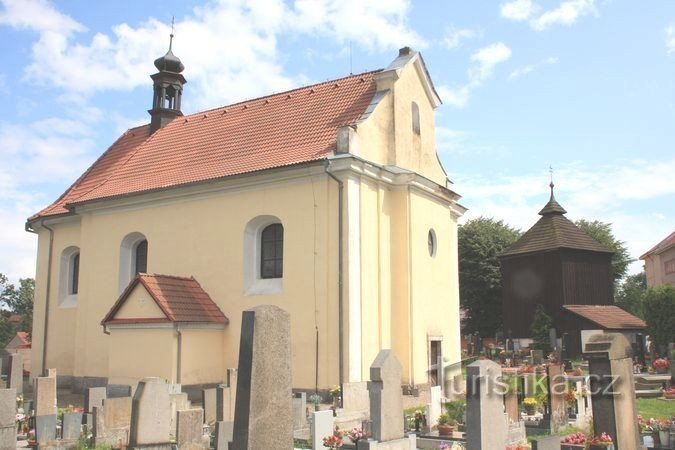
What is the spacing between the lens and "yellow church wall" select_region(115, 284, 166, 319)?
16469 millimetres

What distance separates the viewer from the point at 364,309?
16047 millimetres

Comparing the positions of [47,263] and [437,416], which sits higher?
[47,263]

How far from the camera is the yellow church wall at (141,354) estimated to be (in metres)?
16.1

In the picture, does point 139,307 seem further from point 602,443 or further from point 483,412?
point 602,443

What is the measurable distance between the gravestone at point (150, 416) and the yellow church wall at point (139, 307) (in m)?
8.19

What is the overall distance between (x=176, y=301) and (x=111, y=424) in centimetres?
677

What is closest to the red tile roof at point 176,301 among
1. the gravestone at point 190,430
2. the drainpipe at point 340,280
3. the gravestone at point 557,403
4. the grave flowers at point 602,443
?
the drainpipe at point 340,280

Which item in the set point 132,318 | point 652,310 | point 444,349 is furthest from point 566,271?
point 132,318

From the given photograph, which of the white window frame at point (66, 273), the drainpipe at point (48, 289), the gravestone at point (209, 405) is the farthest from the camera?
the white window frame at point (66, 273)

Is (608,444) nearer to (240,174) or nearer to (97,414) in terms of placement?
(97,414)

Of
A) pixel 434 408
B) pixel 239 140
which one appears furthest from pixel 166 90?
pixel 434 408

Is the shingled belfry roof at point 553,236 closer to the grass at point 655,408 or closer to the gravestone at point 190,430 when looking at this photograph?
the grass at point 655,408

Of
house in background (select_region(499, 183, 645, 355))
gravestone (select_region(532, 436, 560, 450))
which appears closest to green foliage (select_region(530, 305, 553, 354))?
house in background (select_region(499, 183, 645, 355))

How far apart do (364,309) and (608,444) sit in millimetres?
8459
